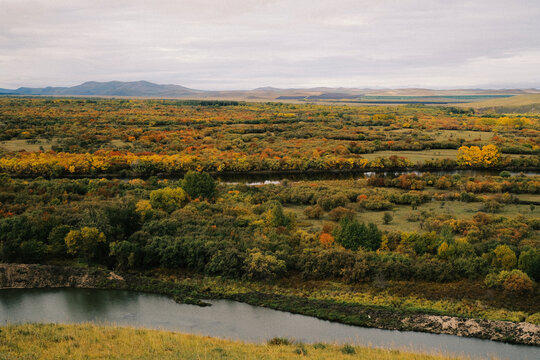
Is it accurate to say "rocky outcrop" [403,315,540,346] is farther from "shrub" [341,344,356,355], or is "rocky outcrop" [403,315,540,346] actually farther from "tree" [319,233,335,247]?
"tree" [319,233,335,247]

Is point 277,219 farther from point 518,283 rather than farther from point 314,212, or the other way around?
point 518,283

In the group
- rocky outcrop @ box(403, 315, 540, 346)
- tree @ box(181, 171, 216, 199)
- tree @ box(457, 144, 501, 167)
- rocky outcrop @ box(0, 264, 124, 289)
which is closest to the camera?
rocky outcrop @ box(403, 315, 540, 346)

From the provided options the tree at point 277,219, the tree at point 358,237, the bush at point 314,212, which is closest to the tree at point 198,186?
the tree at point 277,219

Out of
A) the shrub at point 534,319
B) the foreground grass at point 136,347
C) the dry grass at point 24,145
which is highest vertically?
the dry grass at point 24,145

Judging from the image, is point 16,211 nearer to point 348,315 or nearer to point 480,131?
point 348,315

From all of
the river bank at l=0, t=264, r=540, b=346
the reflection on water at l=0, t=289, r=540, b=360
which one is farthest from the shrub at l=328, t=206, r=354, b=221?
the reflection on water at l=0, t=289, r=540, b=360

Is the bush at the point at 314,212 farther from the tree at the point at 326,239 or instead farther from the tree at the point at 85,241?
the tree at the point at 85,241

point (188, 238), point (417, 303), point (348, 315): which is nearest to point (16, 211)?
point (188, 238)

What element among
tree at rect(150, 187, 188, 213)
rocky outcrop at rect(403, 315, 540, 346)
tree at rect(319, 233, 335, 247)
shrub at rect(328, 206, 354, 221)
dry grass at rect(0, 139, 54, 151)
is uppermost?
dry grass at rect(0, 139, 54, 151)
